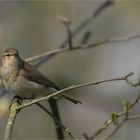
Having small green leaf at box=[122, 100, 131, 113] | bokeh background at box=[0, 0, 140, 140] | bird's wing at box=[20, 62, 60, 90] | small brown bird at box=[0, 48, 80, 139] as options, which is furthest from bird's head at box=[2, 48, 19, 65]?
bokeh background at box=[0, 0, 140, 140]

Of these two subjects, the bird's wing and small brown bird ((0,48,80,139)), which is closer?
small brown bird ((0,48,80,139))

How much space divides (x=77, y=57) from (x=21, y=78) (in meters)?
5.97

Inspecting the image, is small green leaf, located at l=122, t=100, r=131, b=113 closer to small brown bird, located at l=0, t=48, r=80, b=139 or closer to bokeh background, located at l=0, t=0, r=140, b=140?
small brown bird, located at l=0, t=48, r=80, b=139

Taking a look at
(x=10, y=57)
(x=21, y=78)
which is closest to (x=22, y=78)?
(x=21, y=78)

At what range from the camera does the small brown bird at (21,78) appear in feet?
23.8

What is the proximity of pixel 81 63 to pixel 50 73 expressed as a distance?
656 mm

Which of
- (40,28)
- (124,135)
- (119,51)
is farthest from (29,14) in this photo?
(124,135)

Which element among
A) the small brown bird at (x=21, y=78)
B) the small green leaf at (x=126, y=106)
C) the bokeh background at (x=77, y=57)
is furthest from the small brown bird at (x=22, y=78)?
the bokeh background at (x=77, y=57)

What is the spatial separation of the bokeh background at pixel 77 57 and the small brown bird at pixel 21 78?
2297 mm

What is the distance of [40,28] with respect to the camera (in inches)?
568

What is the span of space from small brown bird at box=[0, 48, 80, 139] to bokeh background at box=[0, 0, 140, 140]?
2.30m

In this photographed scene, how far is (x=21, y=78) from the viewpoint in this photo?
24.5ft

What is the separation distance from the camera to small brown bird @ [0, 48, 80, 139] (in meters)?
7.26

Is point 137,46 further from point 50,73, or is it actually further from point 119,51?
point 50,73
